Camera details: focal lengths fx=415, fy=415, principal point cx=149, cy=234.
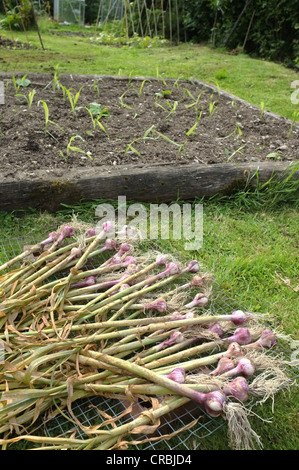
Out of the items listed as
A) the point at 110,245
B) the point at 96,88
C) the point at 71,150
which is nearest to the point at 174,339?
the point at 110,245

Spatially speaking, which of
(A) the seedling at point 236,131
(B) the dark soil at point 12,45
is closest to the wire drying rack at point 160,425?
(A) the seedling at point 236,131

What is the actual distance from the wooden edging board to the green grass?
2.14 m

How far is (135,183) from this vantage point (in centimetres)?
280

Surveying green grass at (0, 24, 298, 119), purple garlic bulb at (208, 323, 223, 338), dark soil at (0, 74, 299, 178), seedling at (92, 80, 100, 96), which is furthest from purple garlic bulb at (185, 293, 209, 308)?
green grass at (0, 24, 298, 119)

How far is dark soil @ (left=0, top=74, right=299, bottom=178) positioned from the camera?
3020 millimetres

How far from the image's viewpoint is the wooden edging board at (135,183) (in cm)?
258

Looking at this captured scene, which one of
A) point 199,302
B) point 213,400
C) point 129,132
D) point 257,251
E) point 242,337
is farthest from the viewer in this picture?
point 129,132

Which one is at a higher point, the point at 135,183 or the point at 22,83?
the point at 22,83

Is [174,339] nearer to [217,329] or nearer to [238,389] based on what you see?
[217,329]

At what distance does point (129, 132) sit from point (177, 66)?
3.70 m

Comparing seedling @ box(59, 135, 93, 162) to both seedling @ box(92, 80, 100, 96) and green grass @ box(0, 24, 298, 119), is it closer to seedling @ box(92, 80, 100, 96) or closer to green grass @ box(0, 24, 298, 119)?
seedling @ box(92, 80, 100, 96)

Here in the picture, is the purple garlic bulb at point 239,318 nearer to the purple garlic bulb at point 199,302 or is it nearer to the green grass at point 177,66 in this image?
the purple garlic bulb at point 199,302

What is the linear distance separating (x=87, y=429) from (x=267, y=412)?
70 centimetres

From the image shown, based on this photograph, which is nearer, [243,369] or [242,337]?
[243,369]
